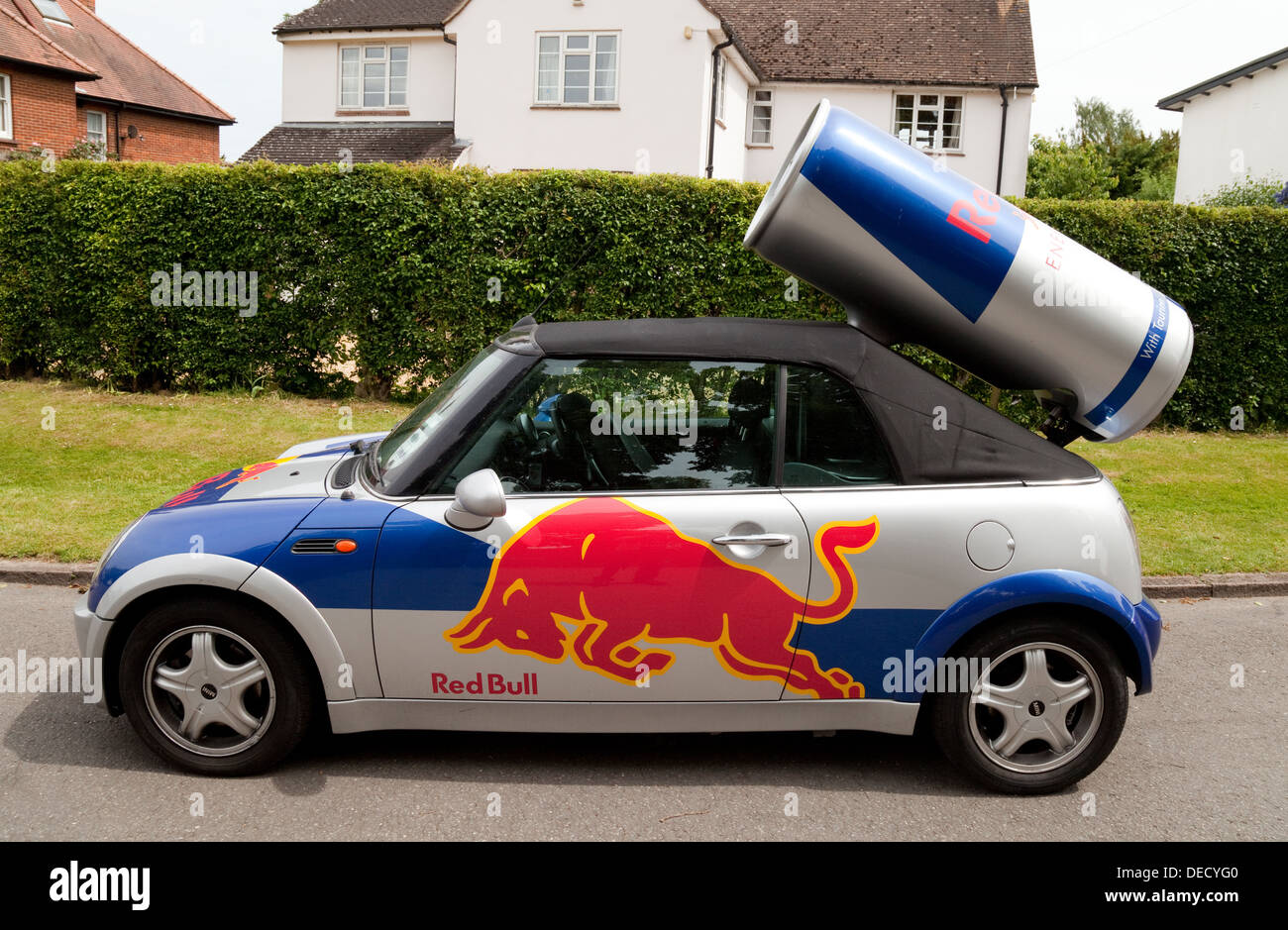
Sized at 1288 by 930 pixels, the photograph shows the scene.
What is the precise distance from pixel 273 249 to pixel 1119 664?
11311mm

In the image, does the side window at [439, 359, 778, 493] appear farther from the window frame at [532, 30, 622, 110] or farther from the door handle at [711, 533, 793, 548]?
the window frame at [532, 30, 622, 110]

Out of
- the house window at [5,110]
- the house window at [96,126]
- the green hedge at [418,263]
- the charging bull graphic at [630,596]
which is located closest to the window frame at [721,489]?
the charging bull graphic at [630,596]

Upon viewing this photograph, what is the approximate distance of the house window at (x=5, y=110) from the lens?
29.6 meters

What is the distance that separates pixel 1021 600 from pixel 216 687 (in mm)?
2972

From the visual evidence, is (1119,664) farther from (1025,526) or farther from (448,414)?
(448,414)

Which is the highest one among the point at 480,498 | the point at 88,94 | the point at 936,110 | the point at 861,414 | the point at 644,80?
the point at 88,94

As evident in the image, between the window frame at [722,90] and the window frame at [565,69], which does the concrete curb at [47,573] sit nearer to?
the window frame at [565,69]

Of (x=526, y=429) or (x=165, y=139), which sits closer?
(x=526, y=429)

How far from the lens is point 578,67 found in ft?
78.3

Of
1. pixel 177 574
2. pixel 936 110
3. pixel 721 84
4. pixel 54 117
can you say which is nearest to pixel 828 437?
pixel 177 574

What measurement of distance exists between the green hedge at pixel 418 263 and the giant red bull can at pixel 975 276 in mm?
8102

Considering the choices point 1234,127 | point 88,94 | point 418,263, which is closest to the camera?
point 418,263

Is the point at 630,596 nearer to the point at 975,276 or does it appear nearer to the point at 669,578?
the point at 669,578

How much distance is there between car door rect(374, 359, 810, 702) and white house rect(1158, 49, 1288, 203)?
26.7 metres
